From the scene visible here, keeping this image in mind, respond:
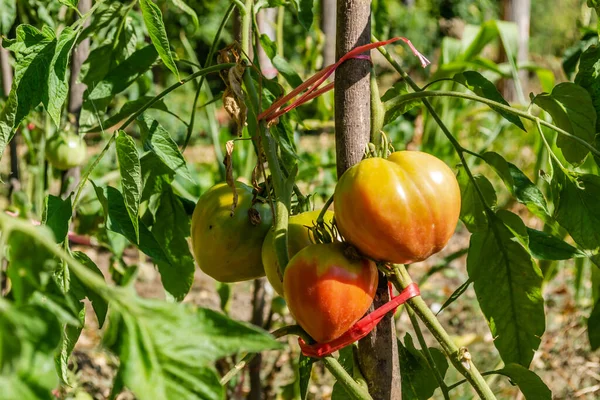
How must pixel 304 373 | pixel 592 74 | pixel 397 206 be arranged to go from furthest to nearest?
pixel 592 74 → pixel 304 373 → pixel 397 206

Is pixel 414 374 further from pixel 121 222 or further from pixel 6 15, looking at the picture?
pixel 6 15

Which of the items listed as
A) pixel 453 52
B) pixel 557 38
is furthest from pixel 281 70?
pixel 557 38

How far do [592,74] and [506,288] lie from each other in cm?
30

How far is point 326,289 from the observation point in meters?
0.70

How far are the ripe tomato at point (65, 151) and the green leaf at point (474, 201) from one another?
0.98 metres

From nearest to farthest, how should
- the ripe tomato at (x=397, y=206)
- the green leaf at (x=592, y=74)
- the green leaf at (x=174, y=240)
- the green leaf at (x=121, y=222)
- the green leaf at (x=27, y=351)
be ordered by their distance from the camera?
the green leaf at (x=27, y=351) → the ripe tomato at (x=397, y=206) → the green leaf at (x=121, y=222) → the green leaf at (x=592, y=74) → the green leaf at (x=174, y=240)

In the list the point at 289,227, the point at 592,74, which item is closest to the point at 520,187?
the point at 592,74

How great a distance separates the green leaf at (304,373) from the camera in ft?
Answer: 2.59

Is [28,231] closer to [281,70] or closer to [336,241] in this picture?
[336,241]

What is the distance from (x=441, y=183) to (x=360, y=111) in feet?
0.47

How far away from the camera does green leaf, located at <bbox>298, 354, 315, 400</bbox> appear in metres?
0.79

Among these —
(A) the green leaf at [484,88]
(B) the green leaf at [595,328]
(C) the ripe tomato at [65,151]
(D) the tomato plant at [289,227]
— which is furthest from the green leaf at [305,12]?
(C) the ripe tomato at [65,151]

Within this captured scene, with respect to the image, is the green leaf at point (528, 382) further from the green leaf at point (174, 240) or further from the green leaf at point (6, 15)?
the green leaf at point (6, 15)

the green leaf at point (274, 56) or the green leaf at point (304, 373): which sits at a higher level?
the green leaf at point (274, 56)
